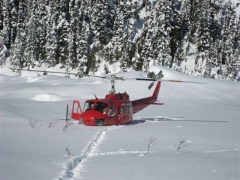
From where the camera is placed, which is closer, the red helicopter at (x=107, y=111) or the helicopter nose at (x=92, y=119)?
the helicopter nose at (x=92, y=119)

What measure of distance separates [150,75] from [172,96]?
162 inches

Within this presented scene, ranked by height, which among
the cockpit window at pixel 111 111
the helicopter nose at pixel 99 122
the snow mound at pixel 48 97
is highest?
the cockpit window at pixel 111 111

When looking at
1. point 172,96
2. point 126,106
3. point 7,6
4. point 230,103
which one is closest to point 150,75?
point 172,96

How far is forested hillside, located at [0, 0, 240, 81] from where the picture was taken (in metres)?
63.2

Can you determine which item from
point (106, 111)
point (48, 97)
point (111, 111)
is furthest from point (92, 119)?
point (48, 97)

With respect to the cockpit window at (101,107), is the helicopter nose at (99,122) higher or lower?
lower

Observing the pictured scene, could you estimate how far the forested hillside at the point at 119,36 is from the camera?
207 feet

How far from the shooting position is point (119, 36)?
7169cm

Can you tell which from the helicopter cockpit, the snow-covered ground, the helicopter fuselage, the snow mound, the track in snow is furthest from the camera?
the snow mound

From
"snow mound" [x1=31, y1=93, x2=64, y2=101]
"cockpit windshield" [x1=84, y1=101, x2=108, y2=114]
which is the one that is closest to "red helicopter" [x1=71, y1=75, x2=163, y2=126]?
"cockpit windshield" [x1=84, y1=101, x2=108, y2=114]

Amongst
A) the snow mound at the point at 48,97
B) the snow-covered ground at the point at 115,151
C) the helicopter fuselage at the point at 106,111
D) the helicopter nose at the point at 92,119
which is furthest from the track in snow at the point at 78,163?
the snow mound at the point at 48,97

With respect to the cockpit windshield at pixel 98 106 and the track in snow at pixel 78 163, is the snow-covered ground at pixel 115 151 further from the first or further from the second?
the cockpit windshield at pixel 98 106

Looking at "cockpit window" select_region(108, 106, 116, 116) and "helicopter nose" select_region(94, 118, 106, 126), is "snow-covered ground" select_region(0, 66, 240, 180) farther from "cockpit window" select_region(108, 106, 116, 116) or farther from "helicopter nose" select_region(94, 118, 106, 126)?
"cockpit window" select_region(108, 106, 116, 116)

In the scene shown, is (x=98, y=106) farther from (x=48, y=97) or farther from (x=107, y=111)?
(x=48, y=97)
